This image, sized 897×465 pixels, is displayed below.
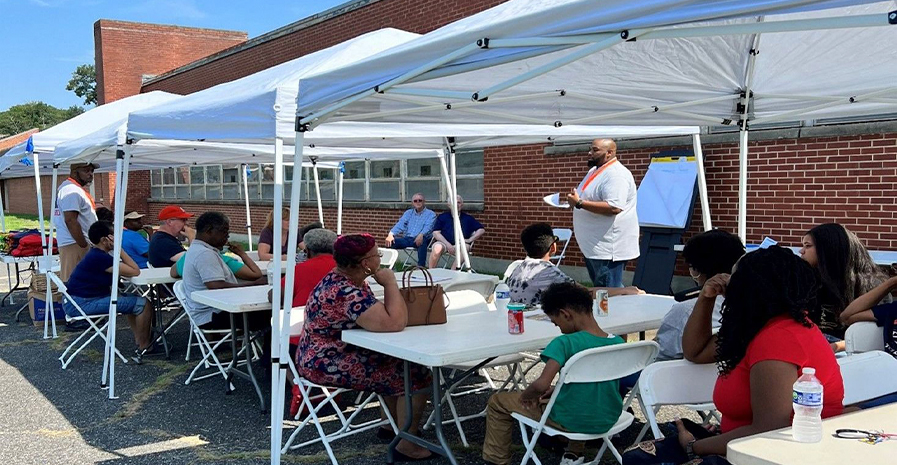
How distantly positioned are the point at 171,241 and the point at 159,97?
7.83ft

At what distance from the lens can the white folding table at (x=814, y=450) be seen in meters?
2.00

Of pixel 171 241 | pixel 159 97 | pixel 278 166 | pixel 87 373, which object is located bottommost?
pixel 87 373

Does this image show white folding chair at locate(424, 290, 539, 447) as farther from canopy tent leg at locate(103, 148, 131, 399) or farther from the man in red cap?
the man in red cap

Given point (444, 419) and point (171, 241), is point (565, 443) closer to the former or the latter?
point (444, 419)

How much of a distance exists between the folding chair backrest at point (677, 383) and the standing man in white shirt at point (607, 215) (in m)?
3.03

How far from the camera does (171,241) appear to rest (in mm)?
7477

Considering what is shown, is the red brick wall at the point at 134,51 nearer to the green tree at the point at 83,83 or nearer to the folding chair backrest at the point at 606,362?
the folding chair backrest at the point at 606,362

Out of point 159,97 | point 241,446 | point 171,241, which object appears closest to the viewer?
point 241,446

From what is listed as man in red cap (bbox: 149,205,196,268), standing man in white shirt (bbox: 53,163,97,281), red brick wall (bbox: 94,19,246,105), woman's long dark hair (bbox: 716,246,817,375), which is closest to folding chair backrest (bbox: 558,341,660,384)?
woman's long dark hair (bbox: 716,246,817,375)

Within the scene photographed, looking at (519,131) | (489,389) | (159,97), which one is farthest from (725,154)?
(159,97)

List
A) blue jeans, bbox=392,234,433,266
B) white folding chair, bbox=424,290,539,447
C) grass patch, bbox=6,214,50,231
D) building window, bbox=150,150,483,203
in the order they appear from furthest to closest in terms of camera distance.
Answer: grass patch, bbox=6,214,50,231 < building window, bbox=150,150,483,203 < blue jeans, bbox=392,234,433,266 < white folding chair, bbox=424,290,539,447

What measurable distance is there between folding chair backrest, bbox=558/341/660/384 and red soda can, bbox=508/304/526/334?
66cm

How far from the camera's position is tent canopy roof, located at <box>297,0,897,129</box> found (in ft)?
8.41

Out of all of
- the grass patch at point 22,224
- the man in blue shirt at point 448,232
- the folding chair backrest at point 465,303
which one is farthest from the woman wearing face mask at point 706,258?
the grass patch at point 22,224
